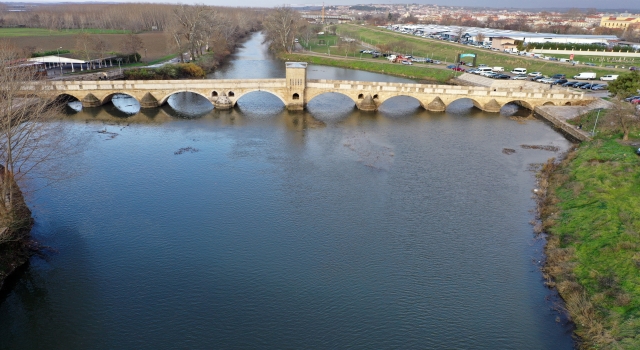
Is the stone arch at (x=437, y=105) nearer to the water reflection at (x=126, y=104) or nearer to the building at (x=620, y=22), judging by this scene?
the water reflection at (x=126, y=104)

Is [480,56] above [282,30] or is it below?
below

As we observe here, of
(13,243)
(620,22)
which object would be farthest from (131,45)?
(620,22)

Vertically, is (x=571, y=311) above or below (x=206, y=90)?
below

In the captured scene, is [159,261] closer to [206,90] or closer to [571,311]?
[571,311]

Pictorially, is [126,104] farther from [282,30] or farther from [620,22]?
[620,22]

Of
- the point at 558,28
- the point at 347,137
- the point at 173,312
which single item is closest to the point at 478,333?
the point at 173,312

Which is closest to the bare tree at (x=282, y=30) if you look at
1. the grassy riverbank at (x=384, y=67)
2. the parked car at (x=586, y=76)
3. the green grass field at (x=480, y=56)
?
the grassy riverbank at (x=384, y=67)

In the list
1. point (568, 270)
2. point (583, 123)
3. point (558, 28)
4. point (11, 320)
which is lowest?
point (11, 320)

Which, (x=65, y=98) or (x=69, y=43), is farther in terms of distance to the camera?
(x=69, y=43)
